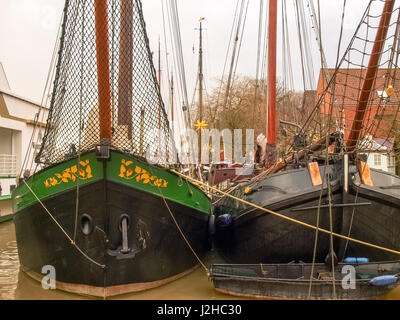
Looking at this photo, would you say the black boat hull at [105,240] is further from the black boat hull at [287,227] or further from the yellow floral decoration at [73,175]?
the black boat hull at [287,227]

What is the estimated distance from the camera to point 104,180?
5.37 meters

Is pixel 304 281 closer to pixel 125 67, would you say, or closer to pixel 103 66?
pixel 103 66

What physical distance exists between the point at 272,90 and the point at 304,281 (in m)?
5.22

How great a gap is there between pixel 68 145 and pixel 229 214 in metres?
2.93

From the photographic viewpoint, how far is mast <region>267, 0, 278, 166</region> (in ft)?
29.3

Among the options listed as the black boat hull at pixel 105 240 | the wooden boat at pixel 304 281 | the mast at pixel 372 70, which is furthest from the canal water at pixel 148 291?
the mast at pixel 372 70

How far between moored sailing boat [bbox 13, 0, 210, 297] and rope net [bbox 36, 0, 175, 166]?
15mm

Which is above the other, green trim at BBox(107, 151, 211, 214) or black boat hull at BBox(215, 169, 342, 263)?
green trim at BBox(107, 151, 211, 214)

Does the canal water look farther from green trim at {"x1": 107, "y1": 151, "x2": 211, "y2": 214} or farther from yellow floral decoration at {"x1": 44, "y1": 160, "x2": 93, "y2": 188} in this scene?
yellow floral decoration at {"x1": 44, "y1": 160, "x2": 93, "y2": 188}

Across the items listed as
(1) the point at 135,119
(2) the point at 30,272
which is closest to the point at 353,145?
(1) the point at 135,119

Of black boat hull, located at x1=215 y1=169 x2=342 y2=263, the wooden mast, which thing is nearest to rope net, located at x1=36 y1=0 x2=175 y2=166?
the wooden mast

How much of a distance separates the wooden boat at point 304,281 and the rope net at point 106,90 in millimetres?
2020

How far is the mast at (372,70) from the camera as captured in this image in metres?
5.68
